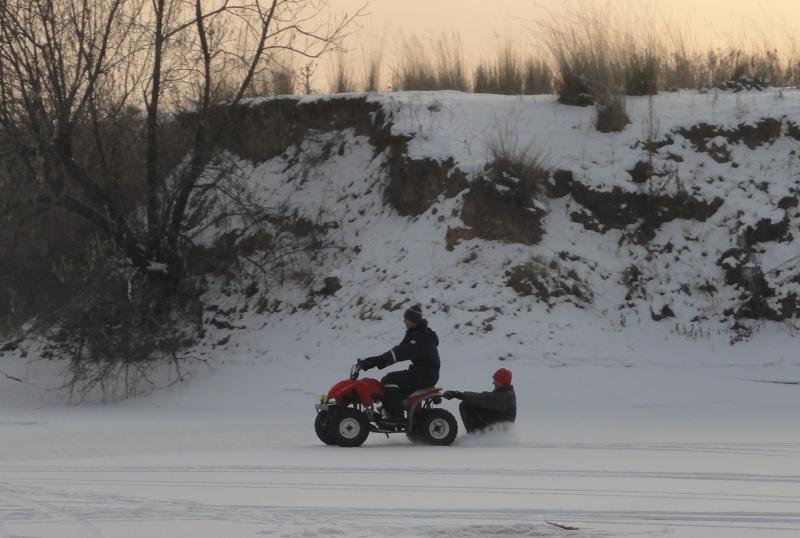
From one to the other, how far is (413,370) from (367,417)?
2.48ft

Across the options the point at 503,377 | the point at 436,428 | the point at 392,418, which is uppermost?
the point at 503,377

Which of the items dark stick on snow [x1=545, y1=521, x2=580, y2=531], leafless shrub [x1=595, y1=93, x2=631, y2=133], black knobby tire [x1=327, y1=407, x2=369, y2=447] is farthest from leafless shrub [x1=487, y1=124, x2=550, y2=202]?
dark stick on snow [x1=545, y1=521, x2=580, y2=531]

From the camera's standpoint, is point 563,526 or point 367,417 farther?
point 367,417

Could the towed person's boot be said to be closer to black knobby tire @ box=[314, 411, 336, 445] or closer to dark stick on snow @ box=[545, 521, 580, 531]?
black knobby tire @ box=[314, 411, 336, 445]

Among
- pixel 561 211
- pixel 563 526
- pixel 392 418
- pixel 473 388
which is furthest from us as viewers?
pixel 561 211

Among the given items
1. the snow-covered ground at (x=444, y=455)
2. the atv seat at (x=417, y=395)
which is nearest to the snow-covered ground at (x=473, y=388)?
the snow-covered ground at (x=444, y=455)

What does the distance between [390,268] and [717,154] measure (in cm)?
653

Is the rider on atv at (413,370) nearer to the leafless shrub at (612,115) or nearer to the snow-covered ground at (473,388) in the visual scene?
the snow-covered ground at (473,388)

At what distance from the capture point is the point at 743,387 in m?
16.1

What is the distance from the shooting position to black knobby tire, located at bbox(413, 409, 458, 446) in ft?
40.7

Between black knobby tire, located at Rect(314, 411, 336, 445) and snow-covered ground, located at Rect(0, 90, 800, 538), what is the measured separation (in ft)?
1.27

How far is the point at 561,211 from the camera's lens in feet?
67.3

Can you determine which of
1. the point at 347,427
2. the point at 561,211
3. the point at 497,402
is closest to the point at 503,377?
the point at 497,402

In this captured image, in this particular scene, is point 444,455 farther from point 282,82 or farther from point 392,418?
point 282,82
